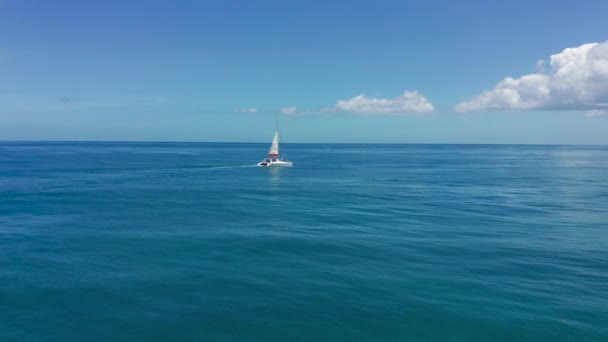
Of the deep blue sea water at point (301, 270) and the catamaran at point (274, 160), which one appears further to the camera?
the catamaran at point (274, 160)

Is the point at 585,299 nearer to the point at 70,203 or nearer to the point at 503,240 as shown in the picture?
the point at 503,240

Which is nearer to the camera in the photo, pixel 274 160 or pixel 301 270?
pixel 301 270

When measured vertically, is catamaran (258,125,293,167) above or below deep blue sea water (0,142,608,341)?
above

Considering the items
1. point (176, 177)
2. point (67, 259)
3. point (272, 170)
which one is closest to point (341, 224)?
point (67, 259)

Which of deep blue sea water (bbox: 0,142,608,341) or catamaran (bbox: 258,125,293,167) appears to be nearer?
deep blue sea water (bbox: 0,142,608,341)

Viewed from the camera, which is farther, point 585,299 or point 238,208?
point 238,208

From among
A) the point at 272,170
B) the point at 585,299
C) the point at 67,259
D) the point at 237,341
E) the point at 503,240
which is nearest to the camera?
the point at 237,341

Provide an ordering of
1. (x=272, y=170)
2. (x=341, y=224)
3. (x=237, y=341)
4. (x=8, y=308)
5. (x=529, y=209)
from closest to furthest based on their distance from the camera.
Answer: (x=237, y=341) < (x=8, y=308) < (x=341, y=224) < (x=529, y=209) < (x=272, y=170)

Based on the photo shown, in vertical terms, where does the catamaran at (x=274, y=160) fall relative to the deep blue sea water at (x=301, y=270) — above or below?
above
